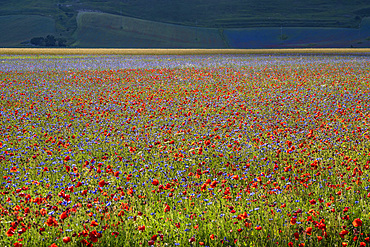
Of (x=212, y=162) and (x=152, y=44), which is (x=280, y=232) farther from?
(x=152, y=44)

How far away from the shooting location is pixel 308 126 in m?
11.3

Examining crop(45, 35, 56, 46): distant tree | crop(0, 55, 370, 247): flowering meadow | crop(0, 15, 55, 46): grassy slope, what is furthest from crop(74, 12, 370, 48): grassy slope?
crop(0, 55, 370, 247): flowering meadow

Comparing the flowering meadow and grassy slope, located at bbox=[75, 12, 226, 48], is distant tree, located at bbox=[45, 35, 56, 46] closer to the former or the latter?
grassy slope, located at bbox=[75, 12, 226, 48]

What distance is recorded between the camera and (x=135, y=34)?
471 ft

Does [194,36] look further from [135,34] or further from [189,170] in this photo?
[189,170]

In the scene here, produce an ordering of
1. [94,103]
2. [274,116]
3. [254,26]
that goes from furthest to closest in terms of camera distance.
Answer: [254,26]
[94,103]
[274,116]

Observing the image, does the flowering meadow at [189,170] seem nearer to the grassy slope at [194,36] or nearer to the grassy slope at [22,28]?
the grassy slope at [194,36]

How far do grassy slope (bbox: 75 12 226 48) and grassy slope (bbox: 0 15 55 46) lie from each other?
14.1 meters

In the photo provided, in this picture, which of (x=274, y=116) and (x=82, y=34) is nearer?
(x=274, y=116)

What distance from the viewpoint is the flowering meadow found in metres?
4.77

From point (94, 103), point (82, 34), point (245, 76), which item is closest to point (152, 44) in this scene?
point (82, 34)

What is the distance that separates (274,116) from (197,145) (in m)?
4.63

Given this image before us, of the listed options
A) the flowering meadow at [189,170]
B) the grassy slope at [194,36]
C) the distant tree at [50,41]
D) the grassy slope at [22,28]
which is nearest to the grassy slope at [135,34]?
the grassy slope at [194,36]

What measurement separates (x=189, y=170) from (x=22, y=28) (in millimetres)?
165807
